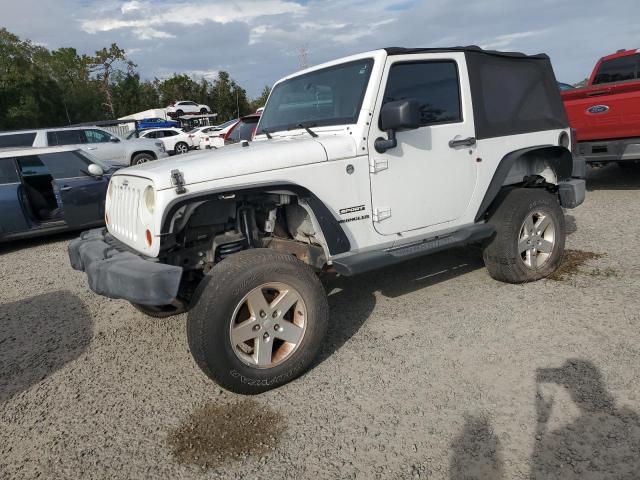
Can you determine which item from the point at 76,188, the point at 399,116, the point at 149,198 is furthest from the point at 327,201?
the point at 76,188

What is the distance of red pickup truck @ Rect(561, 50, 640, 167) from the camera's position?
6.83 metres

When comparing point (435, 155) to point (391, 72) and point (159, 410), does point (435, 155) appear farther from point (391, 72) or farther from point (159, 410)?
point (159, 410)

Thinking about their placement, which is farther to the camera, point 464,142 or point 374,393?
point 464,142

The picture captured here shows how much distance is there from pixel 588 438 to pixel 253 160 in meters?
2.43

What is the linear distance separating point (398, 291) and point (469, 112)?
173 cm

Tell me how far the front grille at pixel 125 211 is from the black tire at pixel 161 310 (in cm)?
75

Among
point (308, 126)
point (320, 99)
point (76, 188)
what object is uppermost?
point (320, 99)

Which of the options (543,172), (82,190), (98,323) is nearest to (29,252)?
(82,190)

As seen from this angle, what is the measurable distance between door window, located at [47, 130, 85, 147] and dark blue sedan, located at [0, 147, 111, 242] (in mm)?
5488

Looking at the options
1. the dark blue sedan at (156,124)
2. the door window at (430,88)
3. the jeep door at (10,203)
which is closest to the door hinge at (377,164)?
the door window at (430,88)

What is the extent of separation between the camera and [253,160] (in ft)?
9.91

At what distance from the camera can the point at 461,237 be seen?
386 cm

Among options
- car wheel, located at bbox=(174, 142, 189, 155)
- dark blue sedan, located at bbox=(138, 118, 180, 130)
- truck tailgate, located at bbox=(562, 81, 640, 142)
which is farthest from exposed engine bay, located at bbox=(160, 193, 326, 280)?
dark blue sedan, located at bbox=(138, 118, 180, 130)

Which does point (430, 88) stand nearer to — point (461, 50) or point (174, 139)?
point (461, 50)
